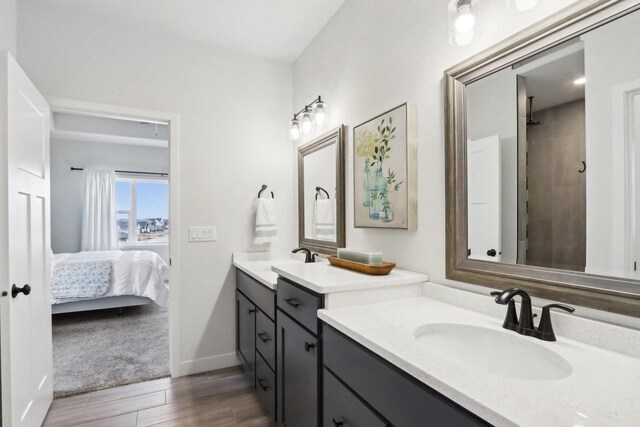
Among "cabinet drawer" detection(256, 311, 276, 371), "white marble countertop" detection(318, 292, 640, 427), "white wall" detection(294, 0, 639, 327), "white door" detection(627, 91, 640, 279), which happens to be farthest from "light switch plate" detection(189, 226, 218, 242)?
"white door" detection(627, 91, 640, 279)

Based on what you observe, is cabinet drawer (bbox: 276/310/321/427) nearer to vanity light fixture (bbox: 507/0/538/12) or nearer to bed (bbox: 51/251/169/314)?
vanity light fixture (bbox: 507/0/538/12)

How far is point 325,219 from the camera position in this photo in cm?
235

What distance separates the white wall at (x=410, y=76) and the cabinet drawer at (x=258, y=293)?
617mm

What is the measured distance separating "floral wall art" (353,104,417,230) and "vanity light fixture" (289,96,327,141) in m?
0.42

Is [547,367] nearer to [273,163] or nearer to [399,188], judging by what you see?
[399,188]

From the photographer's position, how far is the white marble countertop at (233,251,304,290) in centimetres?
210

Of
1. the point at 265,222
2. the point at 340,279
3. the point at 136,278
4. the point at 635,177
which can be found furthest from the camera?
the point at 136,278

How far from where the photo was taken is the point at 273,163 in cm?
284

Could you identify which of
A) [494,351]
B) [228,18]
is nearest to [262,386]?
[494,351]

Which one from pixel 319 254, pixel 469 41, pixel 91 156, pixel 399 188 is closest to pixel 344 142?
pixel 399 188

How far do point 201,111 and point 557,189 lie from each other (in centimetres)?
242

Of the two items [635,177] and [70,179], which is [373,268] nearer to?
[635,177]

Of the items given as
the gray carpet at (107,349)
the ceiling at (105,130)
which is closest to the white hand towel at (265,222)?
the gray carpet at (107,349)

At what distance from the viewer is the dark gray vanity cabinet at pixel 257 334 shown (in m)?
1.83
